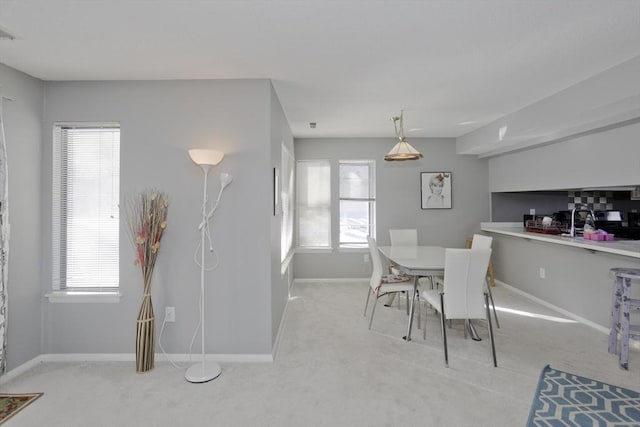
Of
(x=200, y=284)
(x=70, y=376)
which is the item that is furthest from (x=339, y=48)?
(x=70, y=376)

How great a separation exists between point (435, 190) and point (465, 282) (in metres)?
2.84

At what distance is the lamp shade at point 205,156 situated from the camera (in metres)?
Result: 2.34

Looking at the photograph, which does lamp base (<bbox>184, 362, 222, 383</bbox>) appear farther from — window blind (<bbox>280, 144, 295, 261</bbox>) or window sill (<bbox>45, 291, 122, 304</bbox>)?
window blind (<bbox>280, 144, 295, 261</bbox>)

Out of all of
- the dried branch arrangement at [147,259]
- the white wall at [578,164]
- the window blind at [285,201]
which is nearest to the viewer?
the dried branch arrangement at [147,259]

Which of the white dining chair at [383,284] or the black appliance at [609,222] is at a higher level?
the black appliance at [609,222]

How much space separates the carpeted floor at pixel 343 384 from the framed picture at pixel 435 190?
233cm

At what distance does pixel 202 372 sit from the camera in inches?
94.5

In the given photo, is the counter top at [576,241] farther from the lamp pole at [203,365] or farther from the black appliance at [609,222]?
the lamp pole at [203,365]

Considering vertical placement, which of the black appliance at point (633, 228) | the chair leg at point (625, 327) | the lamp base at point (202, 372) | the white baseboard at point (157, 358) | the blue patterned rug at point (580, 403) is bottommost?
the blue patterned rug at point (580, 403)

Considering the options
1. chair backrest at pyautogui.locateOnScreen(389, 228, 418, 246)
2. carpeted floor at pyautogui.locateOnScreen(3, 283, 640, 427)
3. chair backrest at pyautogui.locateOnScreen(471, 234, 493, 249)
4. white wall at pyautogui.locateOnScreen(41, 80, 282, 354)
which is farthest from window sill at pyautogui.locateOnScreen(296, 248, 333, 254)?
white wall at pyautogui.locateOnScreen(41, 80, 282, 354)

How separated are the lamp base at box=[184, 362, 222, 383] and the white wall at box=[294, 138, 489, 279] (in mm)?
2763

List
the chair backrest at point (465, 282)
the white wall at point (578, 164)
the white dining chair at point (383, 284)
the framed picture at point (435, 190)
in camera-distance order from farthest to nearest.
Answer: the framed picture at point (435, 190), the white dining chair at point (383, 284), the white wall at point (578, 164), the chair backrest at point (465, 282)

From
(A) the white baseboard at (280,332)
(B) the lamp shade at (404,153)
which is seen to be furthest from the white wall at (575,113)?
(A) the white baseboard at (280,332)

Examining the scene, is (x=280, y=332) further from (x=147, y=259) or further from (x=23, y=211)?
(x=23, y=211)
